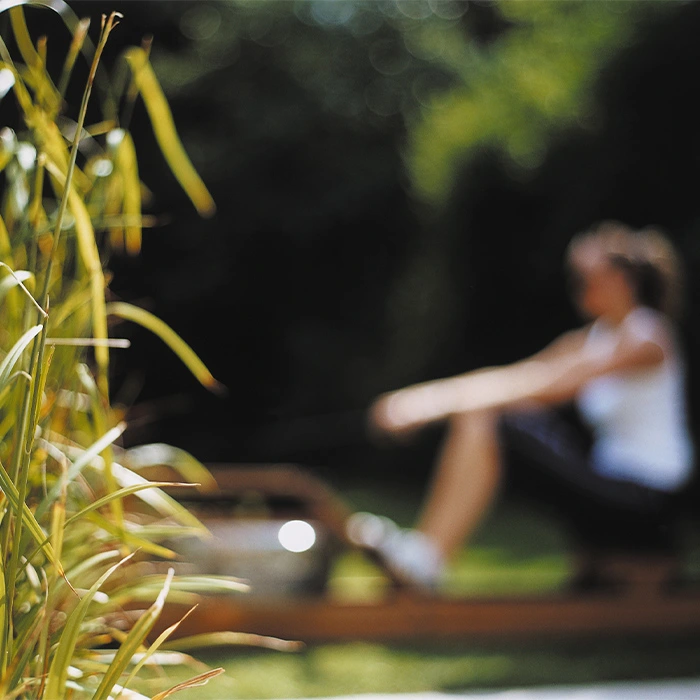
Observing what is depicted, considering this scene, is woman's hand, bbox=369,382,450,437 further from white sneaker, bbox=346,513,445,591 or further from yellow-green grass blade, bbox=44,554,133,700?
yellow-green grass blade, bbox=44,554,133,700

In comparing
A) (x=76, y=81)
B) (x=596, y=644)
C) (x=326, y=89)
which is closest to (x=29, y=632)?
(x=596, y=644)

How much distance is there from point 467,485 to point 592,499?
362mm

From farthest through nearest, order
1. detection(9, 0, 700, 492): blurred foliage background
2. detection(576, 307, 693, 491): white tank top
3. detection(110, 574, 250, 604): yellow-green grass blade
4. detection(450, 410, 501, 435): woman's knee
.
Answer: detection(9, 0, 700, 492): blurred foliage background
detection(450, 410, 501, 435): woman's knee
detection(576, 307, 693, 491): white tank top
detection(110, 574, 250, 604): yellow-green grass blade

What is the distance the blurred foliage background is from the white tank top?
78.3 inches

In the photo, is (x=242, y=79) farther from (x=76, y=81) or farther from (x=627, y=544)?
(x=627, y=544)

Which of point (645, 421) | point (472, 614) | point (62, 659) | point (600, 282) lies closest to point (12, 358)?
point (62, 659)

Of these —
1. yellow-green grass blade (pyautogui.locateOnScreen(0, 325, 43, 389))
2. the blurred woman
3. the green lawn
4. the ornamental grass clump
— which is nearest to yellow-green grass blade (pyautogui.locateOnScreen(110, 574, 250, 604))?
the ornamental grass clump

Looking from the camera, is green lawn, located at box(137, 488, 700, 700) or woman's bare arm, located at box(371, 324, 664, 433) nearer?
green lawn, located at box(137, 488, 700, 700)

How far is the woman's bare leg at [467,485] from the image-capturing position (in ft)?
8.60

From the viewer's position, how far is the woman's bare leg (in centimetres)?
262

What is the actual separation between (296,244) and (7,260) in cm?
644

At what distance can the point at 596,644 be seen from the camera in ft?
8.02

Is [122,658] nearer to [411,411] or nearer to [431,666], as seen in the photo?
[431,666]

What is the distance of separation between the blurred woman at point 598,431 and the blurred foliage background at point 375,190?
6.25 ft
